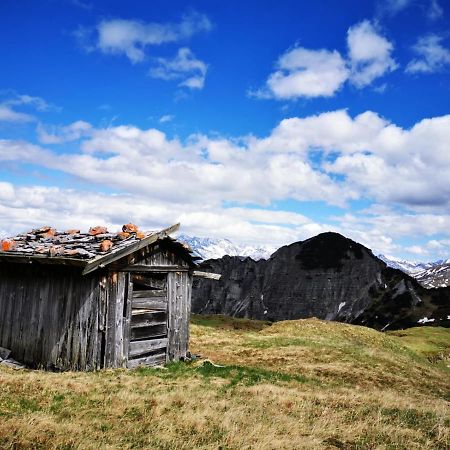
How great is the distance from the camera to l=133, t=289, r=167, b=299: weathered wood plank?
16.5m

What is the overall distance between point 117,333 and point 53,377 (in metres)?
2.94

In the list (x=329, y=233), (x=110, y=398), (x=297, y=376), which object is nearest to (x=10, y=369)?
(x=110, y=398)

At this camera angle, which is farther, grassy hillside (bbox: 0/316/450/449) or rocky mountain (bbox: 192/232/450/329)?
rocky mountain (bbox: 192/232/450/329)

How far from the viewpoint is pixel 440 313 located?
6606 centimetres

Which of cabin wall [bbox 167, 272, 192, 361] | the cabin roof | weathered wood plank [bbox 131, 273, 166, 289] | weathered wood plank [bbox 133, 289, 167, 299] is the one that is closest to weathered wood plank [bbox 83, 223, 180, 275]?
the cabin roof

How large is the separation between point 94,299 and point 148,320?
2649mm

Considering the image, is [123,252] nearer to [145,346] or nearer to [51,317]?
[51,317]

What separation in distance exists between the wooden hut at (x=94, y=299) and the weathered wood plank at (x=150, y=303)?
1.5 inches

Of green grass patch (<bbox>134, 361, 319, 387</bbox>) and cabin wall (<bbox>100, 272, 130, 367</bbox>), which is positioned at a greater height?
cabin wall (<bbox>100, 272, 130, 367</bbox>)

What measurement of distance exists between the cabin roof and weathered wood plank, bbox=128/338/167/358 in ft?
11.8

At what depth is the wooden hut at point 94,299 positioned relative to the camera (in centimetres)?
1513

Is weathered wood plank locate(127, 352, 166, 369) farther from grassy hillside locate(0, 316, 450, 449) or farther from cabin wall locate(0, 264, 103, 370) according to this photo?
cabin wall locate(0, 264, 103, 370)

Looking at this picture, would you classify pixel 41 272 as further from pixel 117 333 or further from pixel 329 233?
pixel 329 233

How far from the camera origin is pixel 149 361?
1688 centimetres
